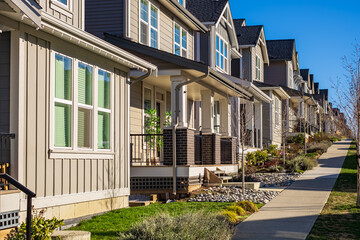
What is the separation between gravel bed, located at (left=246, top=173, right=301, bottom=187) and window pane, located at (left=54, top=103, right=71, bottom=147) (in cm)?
972

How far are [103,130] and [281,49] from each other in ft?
115

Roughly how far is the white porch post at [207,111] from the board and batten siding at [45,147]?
7.32 m

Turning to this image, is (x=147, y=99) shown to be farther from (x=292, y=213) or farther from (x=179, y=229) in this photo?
(x=179, y=229)

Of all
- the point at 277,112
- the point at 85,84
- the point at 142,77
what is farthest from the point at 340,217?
the point at 277,112

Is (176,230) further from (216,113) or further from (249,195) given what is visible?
(216,113)

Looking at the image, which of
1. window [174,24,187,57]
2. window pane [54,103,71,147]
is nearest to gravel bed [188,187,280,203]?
window pane [54,103,71,147]

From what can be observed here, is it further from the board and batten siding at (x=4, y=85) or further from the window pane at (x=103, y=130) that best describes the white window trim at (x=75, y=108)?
the board and batten siding at (x=4, y=85)

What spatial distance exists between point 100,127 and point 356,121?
680cm

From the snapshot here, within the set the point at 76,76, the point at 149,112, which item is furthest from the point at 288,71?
the point at 76,76

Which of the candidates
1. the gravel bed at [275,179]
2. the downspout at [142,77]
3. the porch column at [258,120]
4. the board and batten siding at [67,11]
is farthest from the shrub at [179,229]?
the porch column at [258,120]

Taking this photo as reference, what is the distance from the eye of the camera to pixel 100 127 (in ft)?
37.4

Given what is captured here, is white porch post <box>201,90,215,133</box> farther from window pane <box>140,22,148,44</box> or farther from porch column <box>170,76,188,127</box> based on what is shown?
window pane <box>140,22,148,44</box>

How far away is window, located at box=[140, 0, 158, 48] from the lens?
1733 cm

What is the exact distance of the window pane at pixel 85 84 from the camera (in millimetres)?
10523
